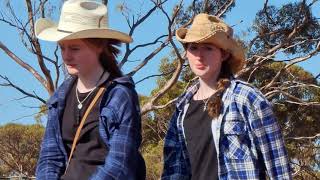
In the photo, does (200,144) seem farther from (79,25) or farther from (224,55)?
(79,25)

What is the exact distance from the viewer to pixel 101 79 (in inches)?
102

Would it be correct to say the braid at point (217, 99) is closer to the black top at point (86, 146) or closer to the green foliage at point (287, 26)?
the black top at point (86, 146)

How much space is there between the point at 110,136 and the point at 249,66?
355 inches

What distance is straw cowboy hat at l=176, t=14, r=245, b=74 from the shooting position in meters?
2.73

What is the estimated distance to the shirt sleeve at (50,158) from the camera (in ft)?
8.46

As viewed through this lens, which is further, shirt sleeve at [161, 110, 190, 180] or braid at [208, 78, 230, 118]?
shirt sleeve at [161, 110, 190, 180]

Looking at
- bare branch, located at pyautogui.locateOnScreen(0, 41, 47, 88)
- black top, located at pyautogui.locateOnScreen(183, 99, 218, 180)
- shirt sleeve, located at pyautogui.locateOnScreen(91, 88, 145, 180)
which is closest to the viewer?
shirt sleeve, located at pyautogui.locateOnScreen(91, 88, 145, 180)

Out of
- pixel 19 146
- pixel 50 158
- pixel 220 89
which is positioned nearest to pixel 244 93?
pixel 220 89

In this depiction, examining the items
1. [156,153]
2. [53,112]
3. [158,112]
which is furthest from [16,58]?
[53,112]

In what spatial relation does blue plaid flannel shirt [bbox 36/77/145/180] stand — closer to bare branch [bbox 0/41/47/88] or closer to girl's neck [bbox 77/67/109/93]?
girl's neck [bbox 77/67/109/93]

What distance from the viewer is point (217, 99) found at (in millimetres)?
2688

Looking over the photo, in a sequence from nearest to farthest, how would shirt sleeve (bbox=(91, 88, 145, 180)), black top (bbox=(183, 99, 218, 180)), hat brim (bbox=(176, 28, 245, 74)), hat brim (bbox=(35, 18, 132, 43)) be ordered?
shirt sleeve (bbox=(91, 88, 145, 180)) < hat brim (bbox=(35, 18, 132, 43)) < black top (bbox=(183, 99, 218, 180)) < hat brim (bbox=(176, 28, 245, 74))

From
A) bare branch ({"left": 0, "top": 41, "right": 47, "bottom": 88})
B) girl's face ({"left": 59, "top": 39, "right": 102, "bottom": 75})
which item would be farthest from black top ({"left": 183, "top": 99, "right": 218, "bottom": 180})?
bare branch ({"left": 0, "top": 41, "right": 47, "bottom": 88})

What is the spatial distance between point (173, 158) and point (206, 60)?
451mm
